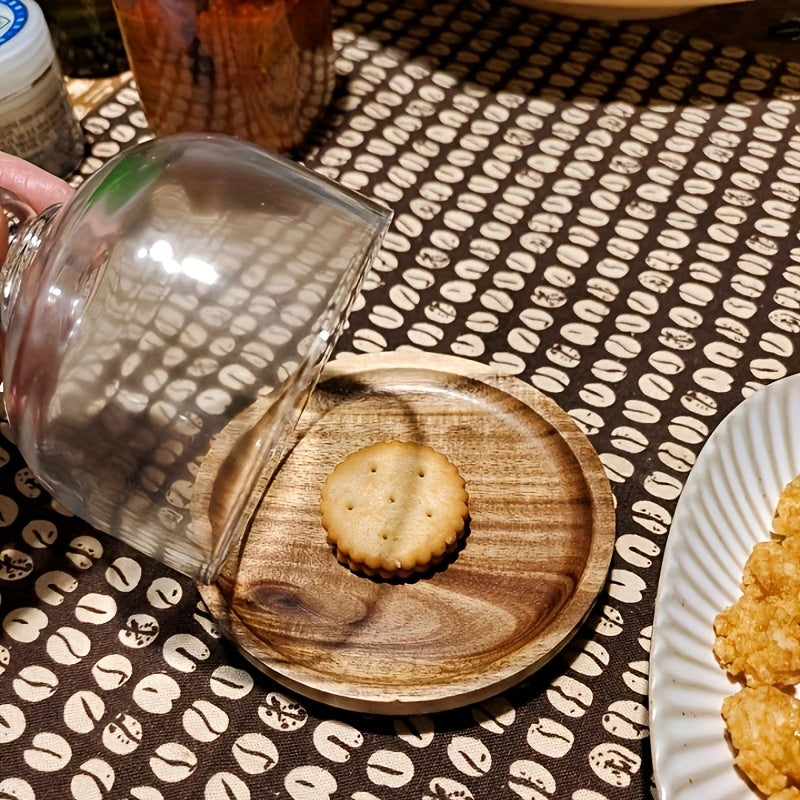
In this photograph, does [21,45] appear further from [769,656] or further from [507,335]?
[769,656]

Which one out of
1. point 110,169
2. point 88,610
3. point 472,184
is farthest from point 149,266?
point 472,184

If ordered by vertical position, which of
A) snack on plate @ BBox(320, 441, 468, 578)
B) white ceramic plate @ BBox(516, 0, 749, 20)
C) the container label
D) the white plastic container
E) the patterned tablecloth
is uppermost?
the container label

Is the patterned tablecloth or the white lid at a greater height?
the white lid

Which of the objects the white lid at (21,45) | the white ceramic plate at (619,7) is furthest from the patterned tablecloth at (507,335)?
the white lid at (21,45)

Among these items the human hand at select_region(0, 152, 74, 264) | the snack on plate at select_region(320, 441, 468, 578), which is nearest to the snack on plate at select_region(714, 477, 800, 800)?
the snack on plate at select_region(320, 441, 468, 578)

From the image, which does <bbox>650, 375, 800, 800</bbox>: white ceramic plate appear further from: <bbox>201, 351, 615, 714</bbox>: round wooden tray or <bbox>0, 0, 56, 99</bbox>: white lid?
<bbox>0, 0, 56, 99</bbox>: white lid
